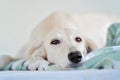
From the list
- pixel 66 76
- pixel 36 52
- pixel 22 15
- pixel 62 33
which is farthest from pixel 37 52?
pixel 22 15

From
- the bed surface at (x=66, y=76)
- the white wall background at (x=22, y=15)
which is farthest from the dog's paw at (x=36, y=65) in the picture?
the white wall background at (x=22, y=15)

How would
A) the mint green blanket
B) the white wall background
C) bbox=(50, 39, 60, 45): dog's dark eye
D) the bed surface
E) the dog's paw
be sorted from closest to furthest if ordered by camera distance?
1. the bed surface
2. the mint green blanket
3. the dog's paw
4. bbox=(50, 39, 60, 45): dog's dark eye
5. the white wall background

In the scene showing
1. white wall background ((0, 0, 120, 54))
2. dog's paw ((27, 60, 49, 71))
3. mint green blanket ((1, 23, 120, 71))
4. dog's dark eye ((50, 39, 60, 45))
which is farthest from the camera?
white wall background ((0, 0, 120, 54))

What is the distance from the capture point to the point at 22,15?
58.7 inches

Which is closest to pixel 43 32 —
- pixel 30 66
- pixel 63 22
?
pixel 63 22

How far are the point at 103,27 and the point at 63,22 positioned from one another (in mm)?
253

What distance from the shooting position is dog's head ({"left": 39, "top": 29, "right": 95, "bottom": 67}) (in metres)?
0.77

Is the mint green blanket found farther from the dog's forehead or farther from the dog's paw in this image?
the dog's forehead

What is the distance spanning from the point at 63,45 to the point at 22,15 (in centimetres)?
72

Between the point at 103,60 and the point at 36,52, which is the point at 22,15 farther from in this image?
the point at 103,60

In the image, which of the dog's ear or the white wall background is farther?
the white wall background

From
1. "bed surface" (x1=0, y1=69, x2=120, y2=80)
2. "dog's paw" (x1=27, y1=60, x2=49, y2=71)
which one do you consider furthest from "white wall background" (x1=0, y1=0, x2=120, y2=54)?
"bed surface" (x1=0, y1=69, x2=120, y2=80)

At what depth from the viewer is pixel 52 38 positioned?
864 mm

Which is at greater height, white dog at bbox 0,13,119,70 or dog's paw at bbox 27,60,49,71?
white dog at bbox 0,13,119,70
